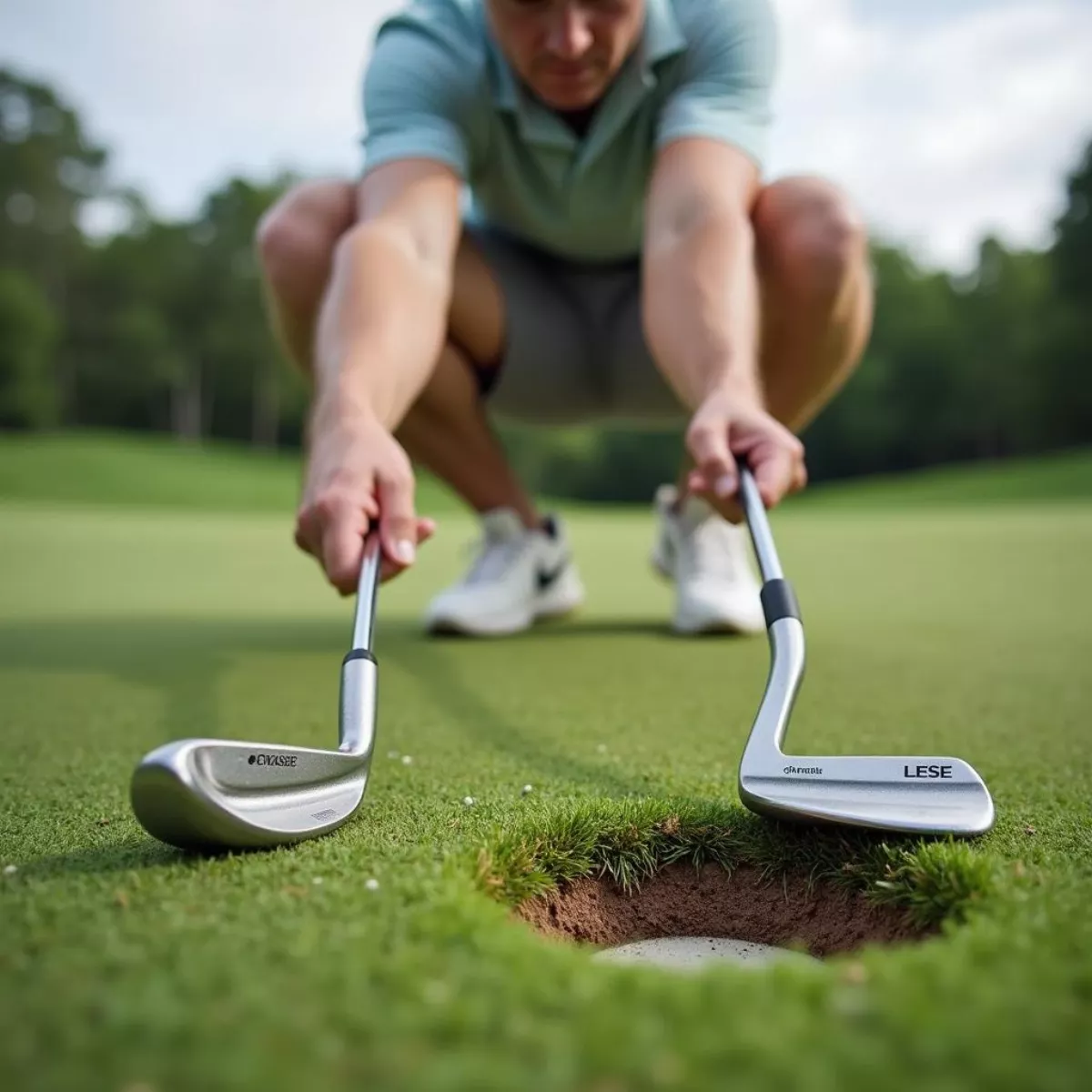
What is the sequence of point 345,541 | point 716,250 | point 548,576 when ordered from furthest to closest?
point 548,576 < point 716,250 < point 345,541

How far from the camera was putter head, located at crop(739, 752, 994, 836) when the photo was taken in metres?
1.09

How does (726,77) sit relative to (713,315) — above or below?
above

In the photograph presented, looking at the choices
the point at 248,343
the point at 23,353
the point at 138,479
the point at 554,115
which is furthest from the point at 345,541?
the point at 248,343

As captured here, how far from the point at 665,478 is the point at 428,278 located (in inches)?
1351

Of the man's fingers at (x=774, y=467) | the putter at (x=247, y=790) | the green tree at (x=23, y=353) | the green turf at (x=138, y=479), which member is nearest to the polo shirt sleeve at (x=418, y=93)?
the man's fingers at (x=774, y=467)

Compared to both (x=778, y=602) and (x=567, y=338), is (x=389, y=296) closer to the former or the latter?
(x=778, y=602)

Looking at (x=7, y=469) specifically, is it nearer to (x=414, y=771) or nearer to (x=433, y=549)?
(x=433, y=549)

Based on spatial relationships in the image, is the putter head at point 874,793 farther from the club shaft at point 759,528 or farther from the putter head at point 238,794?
the putter head at point 238,794

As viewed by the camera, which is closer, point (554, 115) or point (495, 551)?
point (554, 115)

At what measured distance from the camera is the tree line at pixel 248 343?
94.2ft

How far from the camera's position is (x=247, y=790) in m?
1.06

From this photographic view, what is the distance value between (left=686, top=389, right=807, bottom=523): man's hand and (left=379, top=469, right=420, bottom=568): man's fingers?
418 mm

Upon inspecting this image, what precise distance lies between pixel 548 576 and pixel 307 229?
3.87 ft

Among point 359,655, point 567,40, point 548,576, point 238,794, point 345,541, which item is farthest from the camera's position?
point 548,576
